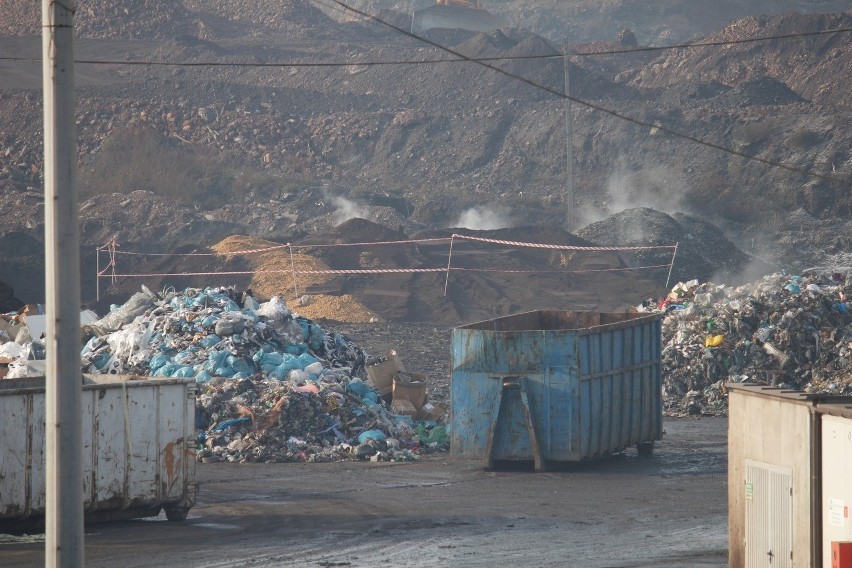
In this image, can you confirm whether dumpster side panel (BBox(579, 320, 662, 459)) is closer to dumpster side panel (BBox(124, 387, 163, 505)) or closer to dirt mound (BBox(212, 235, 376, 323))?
dumpster side panel (BBox(124, 387, 163, 505))

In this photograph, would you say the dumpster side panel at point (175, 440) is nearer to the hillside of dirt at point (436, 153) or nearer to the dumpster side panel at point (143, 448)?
the dumpster side panel at point (143, 448)

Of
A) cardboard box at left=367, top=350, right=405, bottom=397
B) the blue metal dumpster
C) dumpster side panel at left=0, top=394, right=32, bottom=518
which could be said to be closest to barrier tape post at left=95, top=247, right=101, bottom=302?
cardboard box at left=367, top=350, right=405, bottom=397

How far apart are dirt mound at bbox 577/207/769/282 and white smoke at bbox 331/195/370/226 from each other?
29.5 feet

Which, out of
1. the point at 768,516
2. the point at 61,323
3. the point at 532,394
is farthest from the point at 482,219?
the point at 61,323

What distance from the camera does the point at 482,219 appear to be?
45.2 meters

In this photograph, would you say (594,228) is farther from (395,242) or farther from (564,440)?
(564,440)

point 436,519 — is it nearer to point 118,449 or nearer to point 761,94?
point 118,449

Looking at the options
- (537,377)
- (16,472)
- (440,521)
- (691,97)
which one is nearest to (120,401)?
(16,472)

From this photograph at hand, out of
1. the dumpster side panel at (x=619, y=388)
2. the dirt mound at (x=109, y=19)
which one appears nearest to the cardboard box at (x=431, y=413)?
the dumpster side panel at (x=619, y=388)

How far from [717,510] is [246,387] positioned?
7.15 m

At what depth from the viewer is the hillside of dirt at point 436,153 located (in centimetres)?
3512

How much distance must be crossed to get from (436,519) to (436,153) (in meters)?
40.9

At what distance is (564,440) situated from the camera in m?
14.7

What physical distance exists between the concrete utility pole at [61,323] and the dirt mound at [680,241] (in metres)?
30.5
